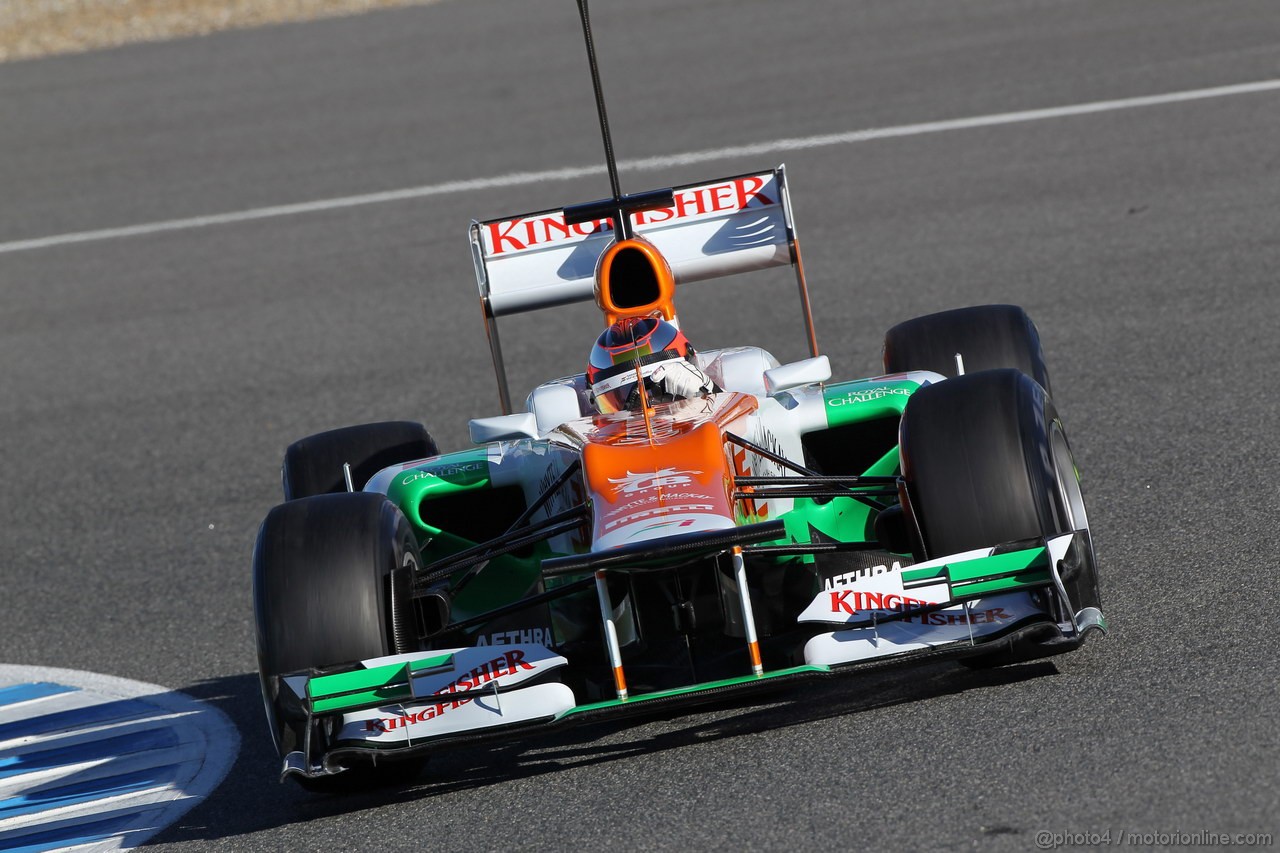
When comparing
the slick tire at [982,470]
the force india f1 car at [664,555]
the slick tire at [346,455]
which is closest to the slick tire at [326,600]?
the force india f1 car at [664,555]

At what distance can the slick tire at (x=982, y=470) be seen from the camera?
5.27m

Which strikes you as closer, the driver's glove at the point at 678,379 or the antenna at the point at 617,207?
the driver's glove at the point at 678,379

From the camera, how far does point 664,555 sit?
16.1 feet

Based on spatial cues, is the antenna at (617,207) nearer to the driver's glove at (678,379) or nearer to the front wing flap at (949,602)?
the driver's glove at (678,379)

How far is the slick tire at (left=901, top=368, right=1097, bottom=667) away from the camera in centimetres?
527

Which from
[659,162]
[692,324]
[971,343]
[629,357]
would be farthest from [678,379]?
[659,162]

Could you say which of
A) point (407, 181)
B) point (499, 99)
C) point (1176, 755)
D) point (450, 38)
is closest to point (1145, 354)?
point (1176, 755)

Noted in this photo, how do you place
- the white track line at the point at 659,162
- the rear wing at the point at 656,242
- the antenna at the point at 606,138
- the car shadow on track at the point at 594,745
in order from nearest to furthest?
1. the car shadow on track at the point at 594,745
2. the antenna at the point at 606,138
3. the rear wing at the point at 656,242
4. the white track line at the point at 659,162

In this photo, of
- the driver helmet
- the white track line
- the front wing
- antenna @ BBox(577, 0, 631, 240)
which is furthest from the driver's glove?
the white track line

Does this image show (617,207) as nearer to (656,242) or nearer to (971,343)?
(656,242)

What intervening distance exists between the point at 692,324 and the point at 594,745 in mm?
5984

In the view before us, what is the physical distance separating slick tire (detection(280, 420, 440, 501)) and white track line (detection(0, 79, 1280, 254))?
740cm

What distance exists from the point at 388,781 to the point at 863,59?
12.0m

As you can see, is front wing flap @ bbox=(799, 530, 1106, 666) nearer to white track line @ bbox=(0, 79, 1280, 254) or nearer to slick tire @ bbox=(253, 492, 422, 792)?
slick tire @ bbox=(253, 492, 422, 792)
